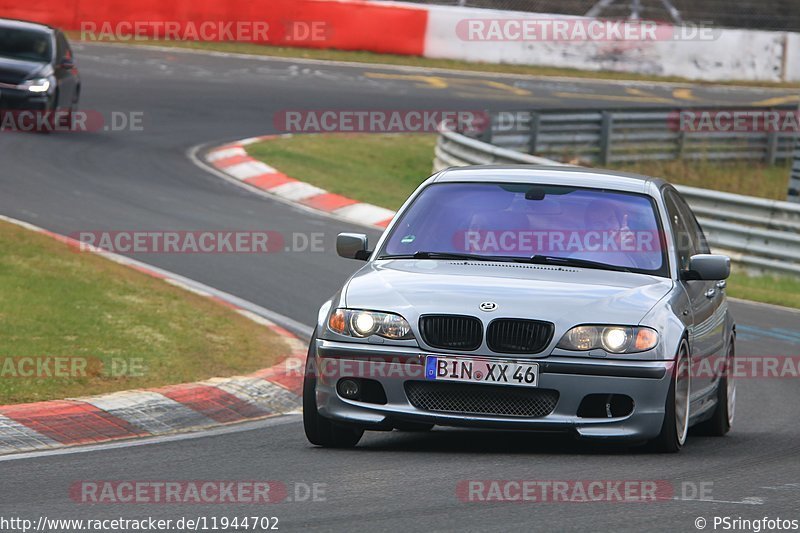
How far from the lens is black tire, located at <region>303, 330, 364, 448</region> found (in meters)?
7.73

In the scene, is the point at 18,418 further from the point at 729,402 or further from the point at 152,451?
the point at 729,402

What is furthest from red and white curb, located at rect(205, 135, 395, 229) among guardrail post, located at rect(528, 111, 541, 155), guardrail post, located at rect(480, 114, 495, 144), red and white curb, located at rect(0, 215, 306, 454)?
red and white curb, located at rect(0, 215, 306, 454)

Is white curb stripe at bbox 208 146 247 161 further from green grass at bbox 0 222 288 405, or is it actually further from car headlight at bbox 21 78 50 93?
green grass at bbox 0 222 288 405

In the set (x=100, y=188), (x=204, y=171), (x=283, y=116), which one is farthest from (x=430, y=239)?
(x=283, y=116)

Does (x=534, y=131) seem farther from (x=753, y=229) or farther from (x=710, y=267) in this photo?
(x=710, y=267)

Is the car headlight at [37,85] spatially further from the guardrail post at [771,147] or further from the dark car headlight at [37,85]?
the guardrail post at [771,147]

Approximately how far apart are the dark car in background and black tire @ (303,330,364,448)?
51.9 ft

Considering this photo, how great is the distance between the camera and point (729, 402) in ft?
30.3

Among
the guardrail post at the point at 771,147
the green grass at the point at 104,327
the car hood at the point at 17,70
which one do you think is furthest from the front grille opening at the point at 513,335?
the guardrail post at the point at 771,147

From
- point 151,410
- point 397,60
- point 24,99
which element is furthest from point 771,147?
point 151,410

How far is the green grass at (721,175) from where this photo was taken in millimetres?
25297

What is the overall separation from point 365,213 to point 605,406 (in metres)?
11.9

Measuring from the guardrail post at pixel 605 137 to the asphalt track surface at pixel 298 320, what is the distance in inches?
172

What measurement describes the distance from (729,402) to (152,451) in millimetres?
3576
